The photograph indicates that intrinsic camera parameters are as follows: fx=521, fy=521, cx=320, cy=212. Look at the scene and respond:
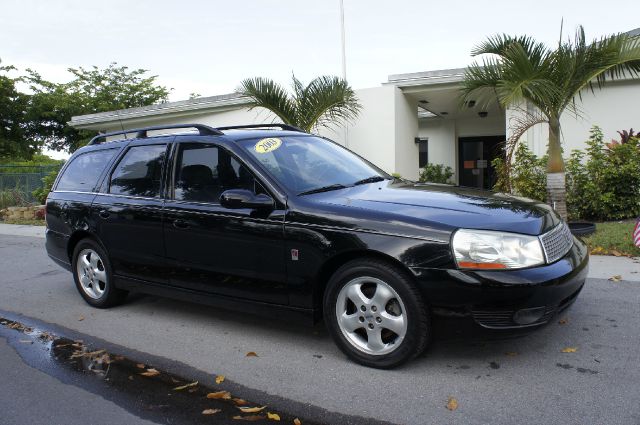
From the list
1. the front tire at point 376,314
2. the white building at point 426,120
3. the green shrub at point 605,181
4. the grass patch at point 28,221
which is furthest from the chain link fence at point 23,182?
the front tire at point 376,314

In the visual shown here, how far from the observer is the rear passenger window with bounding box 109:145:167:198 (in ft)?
15.6

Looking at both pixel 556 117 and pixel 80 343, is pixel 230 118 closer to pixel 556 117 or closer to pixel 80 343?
pixel 556 117

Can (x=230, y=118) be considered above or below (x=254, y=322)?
above

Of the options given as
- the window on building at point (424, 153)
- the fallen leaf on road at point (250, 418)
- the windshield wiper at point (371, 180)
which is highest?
the window on building at point (424, 153)

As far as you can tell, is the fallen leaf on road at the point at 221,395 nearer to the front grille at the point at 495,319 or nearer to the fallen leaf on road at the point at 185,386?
the fallen leaf on road at the point at 185,386

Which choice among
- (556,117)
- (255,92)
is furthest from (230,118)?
(556,117)

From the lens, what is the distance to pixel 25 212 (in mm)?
16750

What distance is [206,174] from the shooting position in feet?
14.5

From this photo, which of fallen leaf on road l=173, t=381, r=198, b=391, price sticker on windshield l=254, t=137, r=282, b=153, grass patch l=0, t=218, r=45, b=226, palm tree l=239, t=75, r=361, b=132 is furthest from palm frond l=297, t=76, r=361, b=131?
fallen leaf on road l=173, t=381, r=198, b=391

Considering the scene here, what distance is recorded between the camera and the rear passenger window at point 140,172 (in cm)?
477

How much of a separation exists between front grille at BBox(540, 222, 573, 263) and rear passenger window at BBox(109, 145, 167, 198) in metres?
3.22

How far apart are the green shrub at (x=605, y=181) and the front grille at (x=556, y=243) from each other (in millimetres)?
6465

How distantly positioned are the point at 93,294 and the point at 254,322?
6.30 ft

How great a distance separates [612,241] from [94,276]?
656 centimetres
